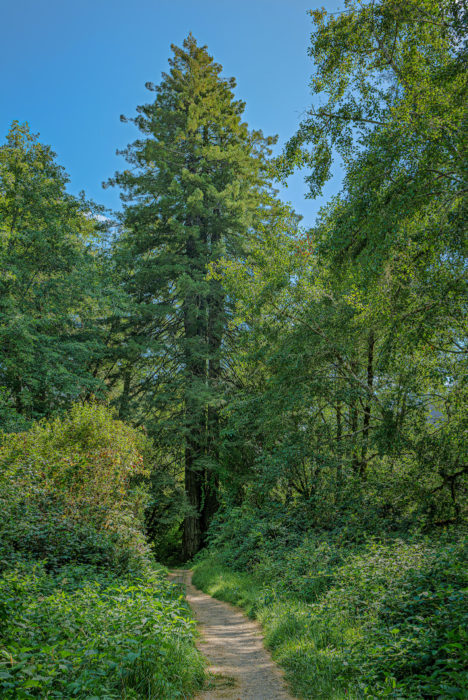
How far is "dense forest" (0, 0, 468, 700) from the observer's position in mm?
4102

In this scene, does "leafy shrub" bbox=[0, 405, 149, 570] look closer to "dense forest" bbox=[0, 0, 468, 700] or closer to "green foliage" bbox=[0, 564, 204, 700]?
"dense forest" bbox=[0, 0, 468, 700]

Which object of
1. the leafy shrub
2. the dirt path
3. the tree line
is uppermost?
the tree line

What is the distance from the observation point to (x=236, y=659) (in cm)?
522

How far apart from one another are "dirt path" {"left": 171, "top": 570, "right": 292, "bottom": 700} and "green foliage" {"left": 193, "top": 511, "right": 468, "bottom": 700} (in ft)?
0.59

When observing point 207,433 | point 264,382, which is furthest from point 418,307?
point 207,433

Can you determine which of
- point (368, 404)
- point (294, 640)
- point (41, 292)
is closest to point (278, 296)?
point (368, 404)

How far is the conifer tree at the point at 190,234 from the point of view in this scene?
15.4 metres

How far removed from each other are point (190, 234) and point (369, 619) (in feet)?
45.0

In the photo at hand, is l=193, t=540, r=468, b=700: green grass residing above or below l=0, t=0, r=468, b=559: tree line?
below

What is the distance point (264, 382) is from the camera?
47.2 feet

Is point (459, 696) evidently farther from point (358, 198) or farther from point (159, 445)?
point (159, 445)

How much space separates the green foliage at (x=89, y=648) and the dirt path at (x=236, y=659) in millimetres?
354

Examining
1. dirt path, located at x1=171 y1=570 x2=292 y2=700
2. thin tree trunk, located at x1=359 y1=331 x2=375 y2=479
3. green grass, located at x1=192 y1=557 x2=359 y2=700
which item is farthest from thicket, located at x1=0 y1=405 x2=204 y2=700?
thin tree trunk, located at x1=359 y1=331 x2=375 y2=479

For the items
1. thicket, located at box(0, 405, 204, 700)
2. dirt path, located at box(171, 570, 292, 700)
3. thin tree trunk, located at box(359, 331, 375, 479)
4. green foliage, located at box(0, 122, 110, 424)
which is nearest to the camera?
thicket, located at box(0, 405, 204, 700)
